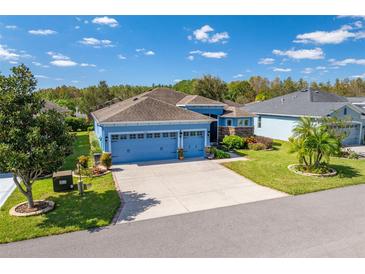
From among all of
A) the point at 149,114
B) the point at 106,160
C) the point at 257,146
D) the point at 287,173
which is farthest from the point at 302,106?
the point at 106,160

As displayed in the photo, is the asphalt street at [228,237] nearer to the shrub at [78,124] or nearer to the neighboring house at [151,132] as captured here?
the neighboring house at [151,132]

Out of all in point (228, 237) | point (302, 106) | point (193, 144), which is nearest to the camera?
point (228, 237)

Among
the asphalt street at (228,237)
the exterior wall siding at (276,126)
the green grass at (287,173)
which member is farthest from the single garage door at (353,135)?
the asphalt street at (228,237)

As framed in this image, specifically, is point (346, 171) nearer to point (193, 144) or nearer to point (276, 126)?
point (193, 144)

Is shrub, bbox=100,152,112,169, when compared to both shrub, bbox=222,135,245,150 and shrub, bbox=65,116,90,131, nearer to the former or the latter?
shrub, bbox=222,135,245,150

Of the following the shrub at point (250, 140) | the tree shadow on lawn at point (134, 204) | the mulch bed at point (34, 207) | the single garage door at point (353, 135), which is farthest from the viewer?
the single garage door at point (353, 135)

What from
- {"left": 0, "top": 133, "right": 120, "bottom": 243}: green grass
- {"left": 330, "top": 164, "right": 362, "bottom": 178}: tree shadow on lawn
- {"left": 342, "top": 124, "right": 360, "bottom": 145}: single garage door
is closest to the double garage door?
{"left": 0, "top": 133, "right": 120, "bottom": 243}: green grass

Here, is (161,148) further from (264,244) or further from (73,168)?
(264,244)
